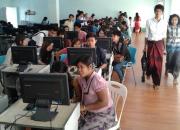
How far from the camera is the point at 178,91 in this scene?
5234mm

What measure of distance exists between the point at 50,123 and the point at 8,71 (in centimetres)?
206

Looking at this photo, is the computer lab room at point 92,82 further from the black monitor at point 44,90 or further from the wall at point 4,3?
the wall at point 4,3

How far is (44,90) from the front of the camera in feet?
7.58

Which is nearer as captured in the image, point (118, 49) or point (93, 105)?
point (93, 105)

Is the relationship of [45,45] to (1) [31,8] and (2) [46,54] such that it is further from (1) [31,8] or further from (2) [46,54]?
(1) [31,8]

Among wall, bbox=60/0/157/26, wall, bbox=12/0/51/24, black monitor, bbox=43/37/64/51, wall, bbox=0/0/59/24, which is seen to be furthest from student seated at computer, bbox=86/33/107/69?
wall, bbox=12/0/51/24

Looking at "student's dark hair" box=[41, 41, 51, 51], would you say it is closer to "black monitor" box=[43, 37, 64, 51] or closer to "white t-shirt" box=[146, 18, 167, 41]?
"black monitor" box=[43, 37, 64, 51]

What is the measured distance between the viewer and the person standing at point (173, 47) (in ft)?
17.4

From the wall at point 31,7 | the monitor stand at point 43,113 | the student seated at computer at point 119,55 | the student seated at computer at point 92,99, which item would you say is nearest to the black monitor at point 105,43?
the student seated at computer at point 119,55

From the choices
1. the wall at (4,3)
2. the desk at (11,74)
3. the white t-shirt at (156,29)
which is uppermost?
the wall at (4,3)

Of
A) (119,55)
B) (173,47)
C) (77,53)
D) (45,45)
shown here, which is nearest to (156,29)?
(173,47)

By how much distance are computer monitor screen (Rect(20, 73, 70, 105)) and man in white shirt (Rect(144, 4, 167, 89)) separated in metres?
→ 3.10

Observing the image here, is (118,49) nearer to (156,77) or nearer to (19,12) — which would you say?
(156,77)

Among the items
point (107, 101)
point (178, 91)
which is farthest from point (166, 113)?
point (107, 101)
